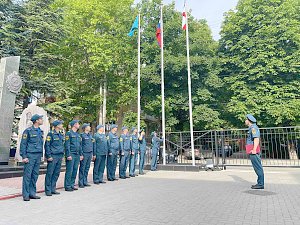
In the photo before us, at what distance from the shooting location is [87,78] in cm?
2352

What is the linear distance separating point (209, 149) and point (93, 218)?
925 centimetres

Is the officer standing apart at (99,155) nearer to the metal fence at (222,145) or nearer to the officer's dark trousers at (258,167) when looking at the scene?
the officer's dark trousers at (258,167)

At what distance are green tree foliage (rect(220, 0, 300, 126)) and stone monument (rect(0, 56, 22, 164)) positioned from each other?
13.7m

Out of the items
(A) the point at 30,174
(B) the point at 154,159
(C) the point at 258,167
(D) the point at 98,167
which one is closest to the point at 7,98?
(D) the point at 98,167

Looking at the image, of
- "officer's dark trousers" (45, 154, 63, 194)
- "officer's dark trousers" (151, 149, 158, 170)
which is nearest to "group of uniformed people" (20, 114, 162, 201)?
"officer's dark trousers" (45, 154, 63, 194)

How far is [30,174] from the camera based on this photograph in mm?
6102

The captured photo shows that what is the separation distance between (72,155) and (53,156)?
72cm

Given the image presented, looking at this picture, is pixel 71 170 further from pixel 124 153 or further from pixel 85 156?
pixel 124 153

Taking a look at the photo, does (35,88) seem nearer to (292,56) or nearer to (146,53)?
(146,53)

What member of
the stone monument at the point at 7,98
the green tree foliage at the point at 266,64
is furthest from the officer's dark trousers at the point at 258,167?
the green tree foliage at the point at 266,64

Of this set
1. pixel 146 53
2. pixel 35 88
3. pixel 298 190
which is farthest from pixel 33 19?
pixel 298 190

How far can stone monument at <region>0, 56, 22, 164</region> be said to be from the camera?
1086 cm

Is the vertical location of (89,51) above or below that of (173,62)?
above

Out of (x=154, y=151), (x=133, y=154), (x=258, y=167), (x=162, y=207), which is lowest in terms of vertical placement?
(x=162, y=207)
